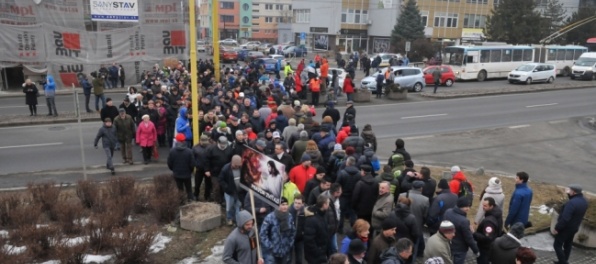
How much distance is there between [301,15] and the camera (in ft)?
236

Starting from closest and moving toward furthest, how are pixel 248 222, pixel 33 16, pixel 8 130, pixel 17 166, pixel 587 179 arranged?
pixel 248 222 < pixel 17 166 < pixel 587 179 < pixel 8 130 < pixel 33 16

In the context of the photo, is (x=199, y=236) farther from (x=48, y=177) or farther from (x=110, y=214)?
(x=48, y=177)

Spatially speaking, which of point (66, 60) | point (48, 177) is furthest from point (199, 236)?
point (66, 60)

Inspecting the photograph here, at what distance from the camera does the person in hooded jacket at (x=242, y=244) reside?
6270 millimetres

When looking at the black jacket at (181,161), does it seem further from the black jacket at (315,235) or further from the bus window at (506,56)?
the bus window at (506,56)

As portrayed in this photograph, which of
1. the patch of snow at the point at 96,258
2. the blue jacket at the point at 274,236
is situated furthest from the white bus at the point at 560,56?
the patch of snow at the point at 96,258

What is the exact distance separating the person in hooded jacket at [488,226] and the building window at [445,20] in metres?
64.4

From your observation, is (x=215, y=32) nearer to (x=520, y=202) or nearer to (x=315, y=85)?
(x=315, y=85)

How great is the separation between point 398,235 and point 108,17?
2634cm

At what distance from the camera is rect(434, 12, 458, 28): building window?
2672 inches

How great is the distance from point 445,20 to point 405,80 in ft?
142

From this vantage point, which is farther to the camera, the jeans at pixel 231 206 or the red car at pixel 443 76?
the red car at pixel 443 76

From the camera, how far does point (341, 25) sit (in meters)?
66.6

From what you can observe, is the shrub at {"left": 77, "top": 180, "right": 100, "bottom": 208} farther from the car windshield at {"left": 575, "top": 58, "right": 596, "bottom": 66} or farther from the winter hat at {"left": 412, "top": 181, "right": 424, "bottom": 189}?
the car windshield at {"left": 575, "top": 58, "right": 596, "bottom": 66}
